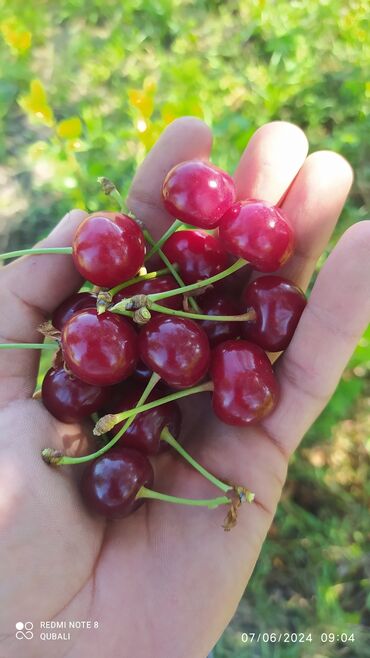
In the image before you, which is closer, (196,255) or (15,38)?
(196,255)

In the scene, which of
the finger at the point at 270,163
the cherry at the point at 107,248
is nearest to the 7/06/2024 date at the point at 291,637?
the cherry at the point at 107,248

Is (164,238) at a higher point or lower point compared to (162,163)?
lower

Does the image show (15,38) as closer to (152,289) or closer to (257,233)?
(152,289)

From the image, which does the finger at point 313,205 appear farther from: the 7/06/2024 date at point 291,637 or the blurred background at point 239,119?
the 7/06/2024 date at point 291,637

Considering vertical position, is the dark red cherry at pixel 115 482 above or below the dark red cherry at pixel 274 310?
below

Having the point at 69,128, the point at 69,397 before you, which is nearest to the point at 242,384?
the point at 69,397

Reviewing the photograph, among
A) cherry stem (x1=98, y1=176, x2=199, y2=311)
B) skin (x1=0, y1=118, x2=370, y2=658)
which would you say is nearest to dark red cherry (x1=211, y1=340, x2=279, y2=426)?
skin (x1=0, y1=118, x2=370, y2=658)
